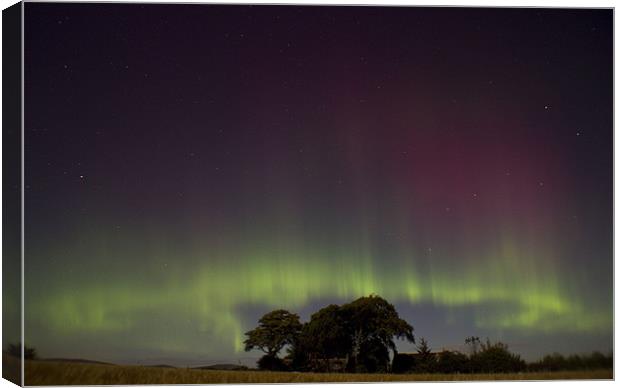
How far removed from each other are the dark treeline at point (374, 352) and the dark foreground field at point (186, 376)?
0.04 meters

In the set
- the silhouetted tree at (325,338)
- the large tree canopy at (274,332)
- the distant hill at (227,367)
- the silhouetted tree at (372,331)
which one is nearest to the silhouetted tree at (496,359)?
the silhouetted tree at (372,331)

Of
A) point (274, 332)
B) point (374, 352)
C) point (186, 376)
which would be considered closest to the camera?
point (186, 376)

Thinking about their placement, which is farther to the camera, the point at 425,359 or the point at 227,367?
the point at 425,359

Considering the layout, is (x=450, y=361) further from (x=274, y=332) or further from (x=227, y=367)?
(x=227, y=367)

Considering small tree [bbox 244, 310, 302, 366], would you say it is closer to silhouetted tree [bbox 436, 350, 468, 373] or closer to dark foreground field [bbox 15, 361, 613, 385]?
dark foreground field [bbox 15, 361, 613, 385]

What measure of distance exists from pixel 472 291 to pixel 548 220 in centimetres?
73

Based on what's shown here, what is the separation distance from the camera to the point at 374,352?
8.14 metres

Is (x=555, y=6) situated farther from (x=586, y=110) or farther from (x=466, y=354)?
(x=466, y=354)

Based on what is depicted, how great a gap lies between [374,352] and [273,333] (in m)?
0.73

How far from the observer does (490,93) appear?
8.13 meters

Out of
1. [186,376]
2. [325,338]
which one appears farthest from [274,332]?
[186,376]

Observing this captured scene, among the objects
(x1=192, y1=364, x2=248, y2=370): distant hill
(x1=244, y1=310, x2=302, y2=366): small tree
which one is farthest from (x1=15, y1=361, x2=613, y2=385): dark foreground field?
(x1=244, y1=310, x2=302, y2=366): small tree

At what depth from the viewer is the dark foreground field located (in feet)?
25.5

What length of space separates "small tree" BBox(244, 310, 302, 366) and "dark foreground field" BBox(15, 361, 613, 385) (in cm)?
16
